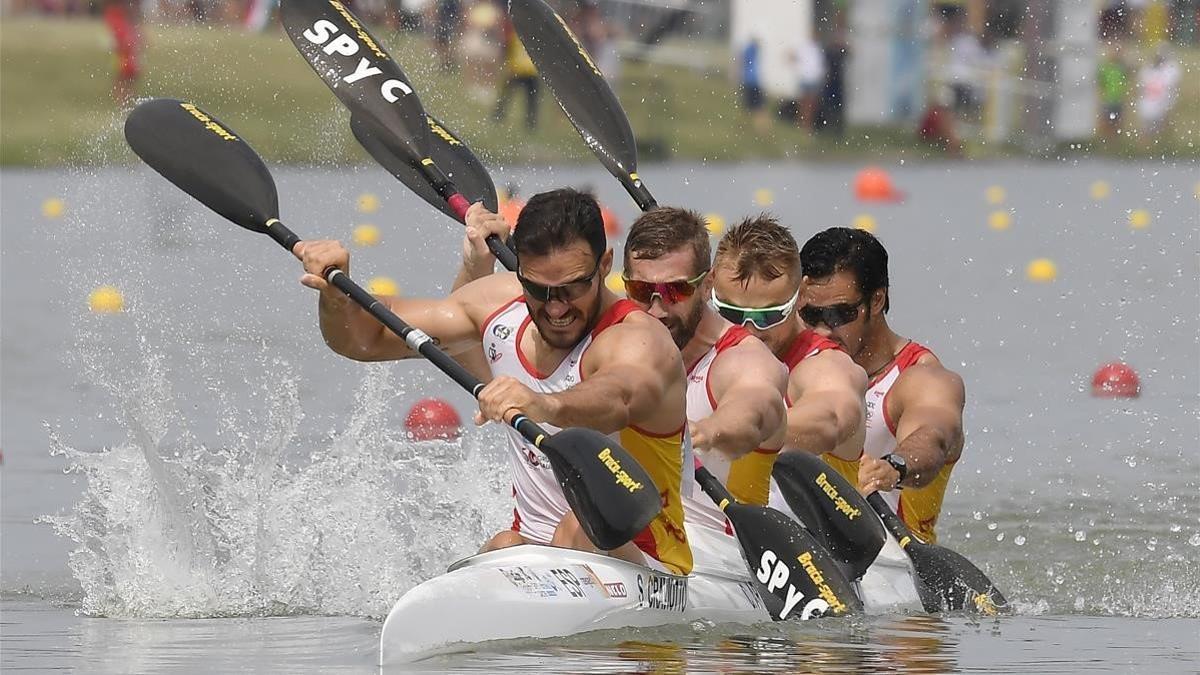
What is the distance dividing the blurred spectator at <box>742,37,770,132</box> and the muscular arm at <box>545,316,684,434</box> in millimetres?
22634

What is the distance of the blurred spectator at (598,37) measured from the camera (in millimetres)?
27156

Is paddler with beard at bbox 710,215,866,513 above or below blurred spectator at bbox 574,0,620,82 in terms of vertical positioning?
below

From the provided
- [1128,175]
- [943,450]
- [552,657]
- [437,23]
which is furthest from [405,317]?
[1128,175]

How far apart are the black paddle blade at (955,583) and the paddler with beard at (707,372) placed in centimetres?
66

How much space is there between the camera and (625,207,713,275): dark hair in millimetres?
6434

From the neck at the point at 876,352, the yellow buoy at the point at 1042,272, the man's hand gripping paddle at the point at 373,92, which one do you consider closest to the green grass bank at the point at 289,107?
the yellow buoy at the point at 1042,272

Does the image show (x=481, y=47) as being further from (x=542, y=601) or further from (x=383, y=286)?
(x=542, y=601)

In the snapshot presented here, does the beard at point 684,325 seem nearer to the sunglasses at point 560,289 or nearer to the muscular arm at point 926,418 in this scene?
the sunglasses at point 560,289

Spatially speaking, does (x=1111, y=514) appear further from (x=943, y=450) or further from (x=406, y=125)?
(x=406, y=125)

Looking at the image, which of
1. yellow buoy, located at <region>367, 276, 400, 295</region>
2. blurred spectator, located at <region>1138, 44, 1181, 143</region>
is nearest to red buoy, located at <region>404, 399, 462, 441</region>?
yellow buoy, located at <region>367, 276, 400, 295</region>

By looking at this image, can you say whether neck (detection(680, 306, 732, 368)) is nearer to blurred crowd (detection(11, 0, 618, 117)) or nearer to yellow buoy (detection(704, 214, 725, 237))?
yellow buoy (detection(704, 214, 725, 237))

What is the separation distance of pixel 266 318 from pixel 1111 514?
6465 millimetres

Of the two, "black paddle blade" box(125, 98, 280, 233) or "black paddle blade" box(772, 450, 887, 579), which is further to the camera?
"black paddle blade" box(125, 98, 280, 233)

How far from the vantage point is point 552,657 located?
591 centimetres
